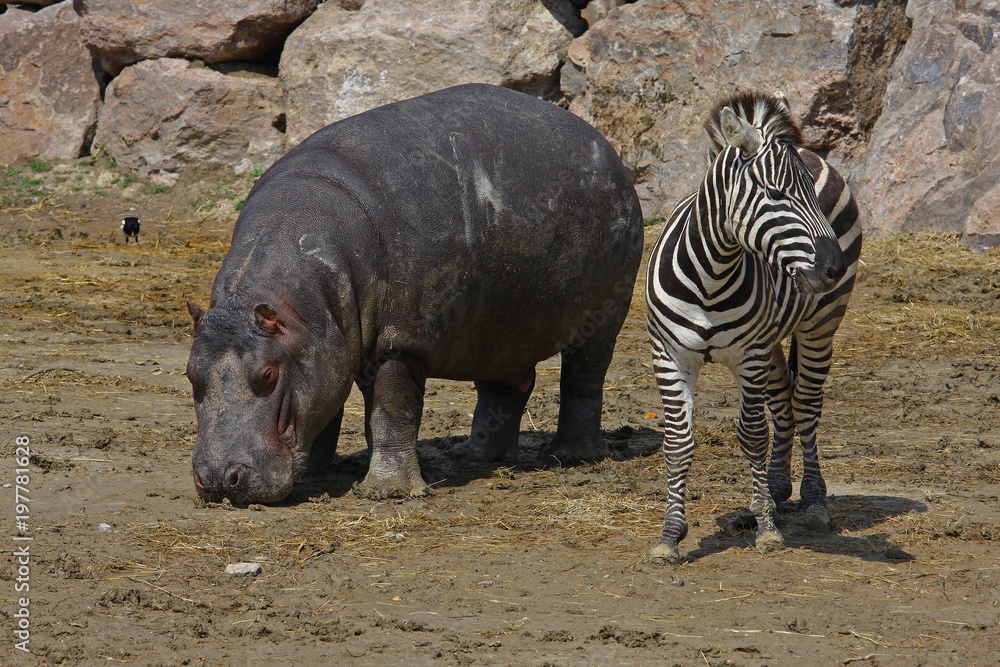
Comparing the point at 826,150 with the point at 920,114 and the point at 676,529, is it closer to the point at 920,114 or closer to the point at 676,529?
the point at 920,114

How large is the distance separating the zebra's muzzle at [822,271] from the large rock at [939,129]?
861 cm

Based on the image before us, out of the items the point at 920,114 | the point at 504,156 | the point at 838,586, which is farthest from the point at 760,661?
the point at 920,114

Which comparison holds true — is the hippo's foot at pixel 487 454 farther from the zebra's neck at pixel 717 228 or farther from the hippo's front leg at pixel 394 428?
the zebra's neck at pixel 717 228

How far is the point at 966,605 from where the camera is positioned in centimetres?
438

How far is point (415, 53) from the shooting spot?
14578 millimetres

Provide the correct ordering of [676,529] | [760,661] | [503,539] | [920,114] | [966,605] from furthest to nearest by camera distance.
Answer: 1. [920,114]
2. [503,539]
3. [676,529]
4. [966,605]
5. [760,661]

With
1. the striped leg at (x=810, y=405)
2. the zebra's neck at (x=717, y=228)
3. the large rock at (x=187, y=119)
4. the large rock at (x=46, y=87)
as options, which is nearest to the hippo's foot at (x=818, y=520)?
the striped leg at (x=810, y=405)

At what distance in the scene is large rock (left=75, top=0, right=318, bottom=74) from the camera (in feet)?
48.4

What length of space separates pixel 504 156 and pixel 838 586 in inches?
120

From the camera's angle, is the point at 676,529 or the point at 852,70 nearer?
the point at 676,529

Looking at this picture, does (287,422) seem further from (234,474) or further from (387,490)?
(387,490)

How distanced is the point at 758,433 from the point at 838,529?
877 mm

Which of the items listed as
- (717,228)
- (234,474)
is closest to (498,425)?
(234,474)

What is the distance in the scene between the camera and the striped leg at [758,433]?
481cm
